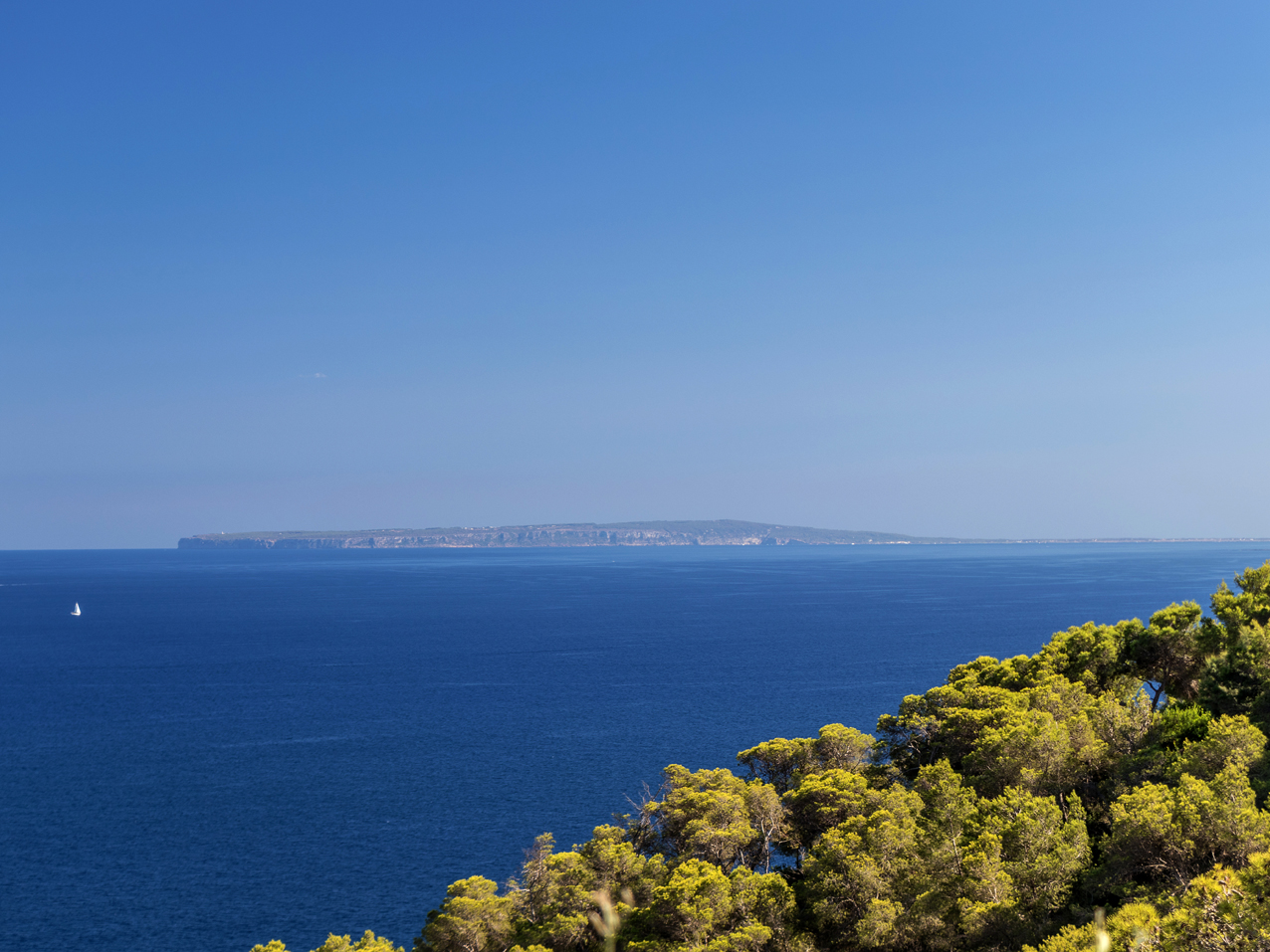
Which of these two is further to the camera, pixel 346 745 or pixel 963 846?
pixel 346 745

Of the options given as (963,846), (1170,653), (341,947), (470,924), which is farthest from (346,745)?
(1170,653)

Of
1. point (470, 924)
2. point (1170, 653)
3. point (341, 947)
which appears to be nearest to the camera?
point (341, 947)

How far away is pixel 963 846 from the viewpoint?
33.4 m

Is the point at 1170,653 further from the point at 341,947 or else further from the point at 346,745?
the point at 346,745

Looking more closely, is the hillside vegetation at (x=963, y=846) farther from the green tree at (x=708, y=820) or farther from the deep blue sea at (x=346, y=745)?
the deep blue sea at (x=346, y=745)

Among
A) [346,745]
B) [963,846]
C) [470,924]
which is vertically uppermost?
[963,846]

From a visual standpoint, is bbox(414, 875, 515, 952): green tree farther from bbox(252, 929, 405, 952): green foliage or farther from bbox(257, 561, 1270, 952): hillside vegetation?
bbox(252, 929, 405, 952): green foliage

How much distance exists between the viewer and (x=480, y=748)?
83312mm

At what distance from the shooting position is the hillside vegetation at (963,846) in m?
29.1

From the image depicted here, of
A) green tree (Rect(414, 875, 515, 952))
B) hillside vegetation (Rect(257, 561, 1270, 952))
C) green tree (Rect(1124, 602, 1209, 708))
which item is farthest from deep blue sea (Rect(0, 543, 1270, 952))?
green tree (Rect(1124, 602, 1209, 708))

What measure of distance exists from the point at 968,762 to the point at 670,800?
14.0 meters

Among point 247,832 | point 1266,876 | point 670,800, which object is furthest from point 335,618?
point 1266,876

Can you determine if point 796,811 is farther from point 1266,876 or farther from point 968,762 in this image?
point 1266,876

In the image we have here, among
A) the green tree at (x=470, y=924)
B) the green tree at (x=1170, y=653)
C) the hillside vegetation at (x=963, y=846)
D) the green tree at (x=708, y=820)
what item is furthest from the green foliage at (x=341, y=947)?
the green tree at (x=1170, y=653)
